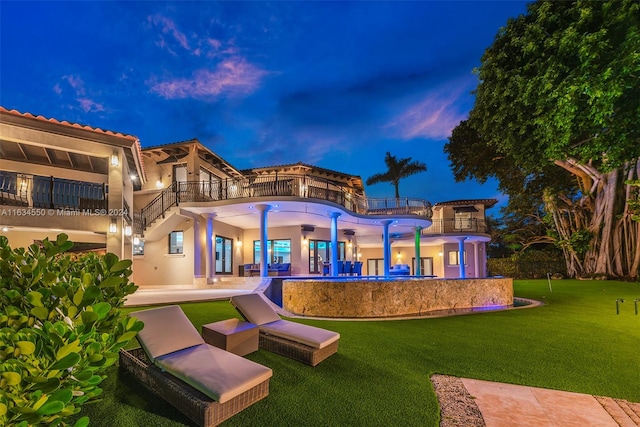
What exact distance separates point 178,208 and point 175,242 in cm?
245

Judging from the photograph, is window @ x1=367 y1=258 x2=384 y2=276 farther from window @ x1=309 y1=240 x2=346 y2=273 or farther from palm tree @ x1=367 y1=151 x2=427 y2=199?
window @ x1=309 y1=240 x2=346 y2=273

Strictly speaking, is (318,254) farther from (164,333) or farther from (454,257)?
(164,333)

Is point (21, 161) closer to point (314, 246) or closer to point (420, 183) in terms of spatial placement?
point (314, 246)

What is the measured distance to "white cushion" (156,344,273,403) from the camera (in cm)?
295

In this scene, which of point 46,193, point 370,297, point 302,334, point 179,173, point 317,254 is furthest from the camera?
point 317,254

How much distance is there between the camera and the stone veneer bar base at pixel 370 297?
27.7 ft

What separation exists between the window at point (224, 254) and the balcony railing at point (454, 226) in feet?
47.7

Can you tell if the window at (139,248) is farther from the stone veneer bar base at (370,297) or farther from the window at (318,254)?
the stone veneer bar base at (370,297)

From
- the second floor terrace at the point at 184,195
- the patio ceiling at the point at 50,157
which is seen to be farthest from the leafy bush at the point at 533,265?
the patio ceiling at the point at 50,157

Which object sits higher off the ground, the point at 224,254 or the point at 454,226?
the point at 454,226

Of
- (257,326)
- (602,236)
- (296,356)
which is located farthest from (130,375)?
(602,236)

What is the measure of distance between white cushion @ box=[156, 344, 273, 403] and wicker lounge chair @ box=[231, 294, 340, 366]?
44.1 inches

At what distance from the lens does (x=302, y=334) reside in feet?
15.4

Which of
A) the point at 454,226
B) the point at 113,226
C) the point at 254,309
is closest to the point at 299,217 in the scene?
the point at 113,226
